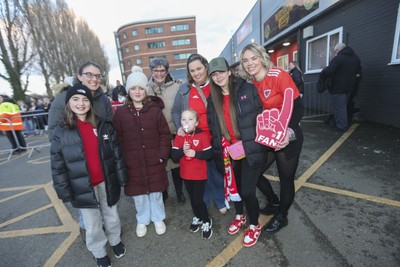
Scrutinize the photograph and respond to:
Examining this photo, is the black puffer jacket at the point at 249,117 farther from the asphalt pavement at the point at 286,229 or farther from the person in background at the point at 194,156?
the asphalt pavement at the point at 286,229

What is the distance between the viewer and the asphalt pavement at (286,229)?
221cm

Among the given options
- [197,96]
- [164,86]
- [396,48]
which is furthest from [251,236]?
[396,48]

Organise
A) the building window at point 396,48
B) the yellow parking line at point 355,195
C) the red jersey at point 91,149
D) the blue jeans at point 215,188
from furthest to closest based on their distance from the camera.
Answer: the building window at point 396,48
the blue jeans at point 215,188
the yellow parking line at point 355,195
the red jersey at point 91,149

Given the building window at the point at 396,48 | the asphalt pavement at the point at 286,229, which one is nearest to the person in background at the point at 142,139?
the asphalt pavement at the point at 286,229

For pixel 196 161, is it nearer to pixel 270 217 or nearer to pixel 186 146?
pixel 186 146

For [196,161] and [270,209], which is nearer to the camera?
[196,161]

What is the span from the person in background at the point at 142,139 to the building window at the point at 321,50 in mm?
7648

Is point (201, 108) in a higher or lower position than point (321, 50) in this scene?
lower

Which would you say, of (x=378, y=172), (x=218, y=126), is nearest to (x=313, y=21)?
(x=378, y=172)

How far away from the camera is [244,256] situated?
2.25 meters

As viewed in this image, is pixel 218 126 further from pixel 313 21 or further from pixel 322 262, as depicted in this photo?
pixel 313 21

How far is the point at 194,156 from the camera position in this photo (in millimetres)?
2439

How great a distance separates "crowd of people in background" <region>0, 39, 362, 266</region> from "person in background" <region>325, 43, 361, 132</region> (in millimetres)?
4290

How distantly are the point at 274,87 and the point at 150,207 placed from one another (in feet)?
6.83
